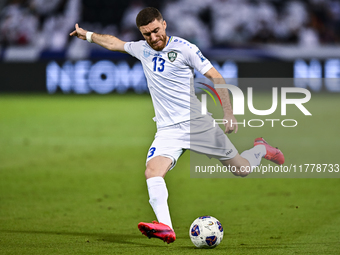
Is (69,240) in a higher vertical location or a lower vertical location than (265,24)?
lower

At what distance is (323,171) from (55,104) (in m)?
11.2

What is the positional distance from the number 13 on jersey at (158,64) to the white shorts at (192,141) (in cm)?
56

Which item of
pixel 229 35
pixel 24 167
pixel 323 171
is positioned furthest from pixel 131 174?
pixel 229 35

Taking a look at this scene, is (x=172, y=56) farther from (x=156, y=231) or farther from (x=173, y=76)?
(x=156, y=231)

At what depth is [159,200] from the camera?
16.0 feet

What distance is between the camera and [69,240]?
5125 millimetres

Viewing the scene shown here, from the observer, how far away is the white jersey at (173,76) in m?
5.12

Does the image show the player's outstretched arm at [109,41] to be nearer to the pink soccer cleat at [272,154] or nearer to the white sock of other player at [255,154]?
the white sock of other player at [255,154]

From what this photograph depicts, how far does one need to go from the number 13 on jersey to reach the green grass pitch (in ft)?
5.33

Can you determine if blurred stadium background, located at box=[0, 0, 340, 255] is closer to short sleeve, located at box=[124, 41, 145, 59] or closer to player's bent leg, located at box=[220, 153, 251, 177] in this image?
player's bent leg, located at box=[220, 153, 251, 177]

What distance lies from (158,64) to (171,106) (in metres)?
0.42

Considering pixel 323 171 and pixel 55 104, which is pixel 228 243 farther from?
pixel 55 104

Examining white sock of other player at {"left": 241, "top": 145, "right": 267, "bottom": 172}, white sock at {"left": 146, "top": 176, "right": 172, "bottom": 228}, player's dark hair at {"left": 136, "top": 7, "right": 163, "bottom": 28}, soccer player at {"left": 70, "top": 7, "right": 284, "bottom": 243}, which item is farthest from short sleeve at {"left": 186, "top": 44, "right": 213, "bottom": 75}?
white sock of other player at {"left": 241, "top": 145, "right": 267, "bottom": 172}

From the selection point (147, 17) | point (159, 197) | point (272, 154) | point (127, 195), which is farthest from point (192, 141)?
point (127, 195)
